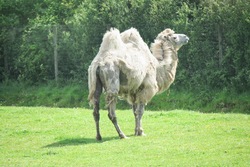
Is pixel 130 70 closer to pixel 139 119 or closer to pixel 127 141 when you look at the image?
pixel 139 119

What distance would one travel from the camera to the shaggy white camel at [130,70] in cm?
1477

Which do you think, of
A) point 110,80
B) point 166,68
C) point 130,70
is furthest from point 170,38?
point 110,80

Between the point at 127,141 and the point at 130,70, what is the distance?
5.80 ft

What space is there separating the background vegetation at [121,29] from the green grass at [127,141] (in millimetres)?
5042

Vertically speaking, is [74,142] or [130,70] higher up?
[130,70]

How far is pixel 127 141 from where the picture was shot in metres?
14.5

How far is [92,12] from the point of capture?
94.4 ft

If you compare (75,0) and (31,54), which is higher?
(75,0)

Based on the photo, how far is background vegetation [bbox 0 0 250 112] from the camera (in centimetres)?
2361

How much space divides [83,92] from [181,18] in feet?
18.8

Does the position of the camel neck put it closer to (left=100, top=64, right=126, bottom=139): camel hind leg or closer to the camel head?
the camel head

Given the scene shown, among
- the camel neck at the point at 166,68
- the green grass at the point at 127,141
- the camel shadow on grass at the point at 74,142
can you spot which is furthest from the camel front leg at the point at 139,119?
the camel neck at the point at 166,68

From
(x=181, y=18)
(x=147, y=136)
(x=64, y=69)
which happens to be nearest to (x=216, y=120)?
(x=147, y=136)

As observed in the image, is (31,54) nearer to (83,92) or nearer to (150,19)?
(83,92)
